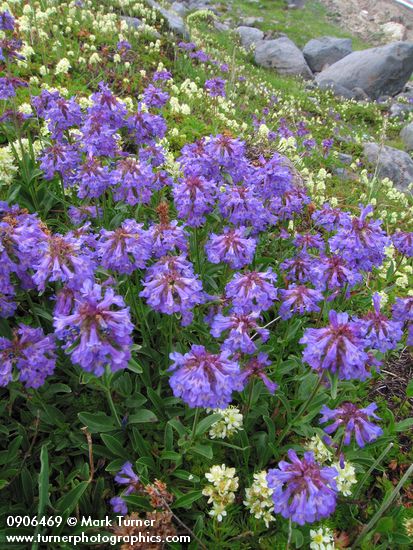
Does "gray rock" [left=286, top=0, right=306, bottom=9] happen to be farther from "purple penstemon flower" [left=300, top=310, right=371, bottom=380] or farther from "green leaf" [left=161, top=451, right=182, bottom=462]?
"green leaf" [left=161, top=451, right=182, bottom=462]

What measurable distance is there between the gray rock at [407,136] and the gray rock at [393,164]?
5496mm

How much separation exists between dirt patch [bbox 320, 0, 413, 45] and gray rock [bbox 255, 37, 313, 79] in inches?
1008

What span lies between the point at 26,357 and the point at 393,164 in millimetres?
11728

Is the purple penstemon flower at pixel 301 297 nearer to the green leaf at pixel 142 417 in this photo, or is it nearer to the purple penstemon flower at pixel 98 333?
the green leaf at pixel 142 417

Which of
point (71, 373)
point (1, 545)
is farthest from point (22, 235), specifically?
point (1, 545)

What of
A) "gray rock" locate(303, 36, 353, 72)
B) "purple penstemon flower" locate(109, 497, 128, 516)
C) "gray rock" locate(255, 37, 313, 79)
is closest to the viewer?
"purple penstemon flower" locate(109, 497, 128, 516)

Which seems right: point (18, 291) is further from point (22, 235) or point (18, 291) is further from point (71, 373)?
point (71, 373)

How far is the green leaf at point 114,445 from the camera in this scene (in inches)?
116

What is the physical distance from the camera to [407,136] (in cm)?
1775

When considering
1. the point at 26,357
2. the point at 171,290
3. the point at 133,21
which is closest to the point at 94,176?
the point at 171,290

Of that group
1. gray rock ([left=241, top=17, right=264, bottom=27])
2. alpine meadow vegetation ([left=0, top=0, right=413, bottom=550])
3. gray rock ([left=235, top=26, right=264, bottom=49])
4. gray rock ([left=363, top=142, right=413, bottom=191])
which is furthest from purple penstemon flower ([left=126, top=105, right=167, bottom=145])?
gray rock ([left=241, top=17, right=264, bottom=27])

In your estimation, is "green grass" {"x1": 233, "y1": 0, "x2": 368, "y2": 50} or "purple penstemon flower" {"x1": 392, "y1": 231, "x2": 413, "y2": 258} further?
"green grass" {"x1": 233, "y1": 0, "x2": 368, "y2": 50}

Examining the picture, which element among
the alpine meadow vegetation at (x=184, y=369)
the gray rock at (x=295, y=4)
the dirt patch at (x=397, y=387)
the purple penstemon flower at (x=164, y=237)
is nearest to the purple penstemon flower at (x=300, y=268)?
the alpine meadow vegetation at (x=184, y=369)

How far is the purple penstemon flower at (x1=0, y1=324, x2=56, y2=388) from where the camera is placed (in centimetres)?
254
